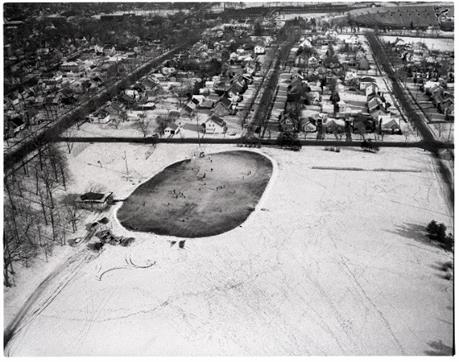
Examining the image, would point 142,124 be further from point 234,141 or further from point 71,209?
point 71,209

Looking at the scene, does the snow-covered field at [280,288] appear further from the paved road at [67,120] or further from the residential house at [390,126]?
the paved road at [67,120]

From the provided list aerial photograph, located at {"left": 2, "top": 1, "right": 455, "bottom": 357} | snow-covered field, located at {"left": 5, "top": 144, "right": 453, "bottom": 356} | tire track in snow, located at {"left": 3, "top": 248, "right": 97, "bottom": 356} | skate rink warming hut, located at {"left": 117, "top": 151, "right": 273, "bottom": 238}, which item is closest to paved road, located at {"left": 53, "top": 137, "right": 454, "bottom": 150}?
aerial photograph, located at {"left": 2, "top": 1, "right": 455, "bottom": 357}

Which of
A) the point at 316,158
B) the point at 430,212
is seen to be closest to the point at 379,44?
the point at 316,158

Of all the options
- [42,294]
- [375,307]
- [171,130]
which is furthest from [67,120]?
[375,307]

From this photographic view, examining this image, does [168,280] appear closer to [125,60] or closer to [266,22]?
[125,60]

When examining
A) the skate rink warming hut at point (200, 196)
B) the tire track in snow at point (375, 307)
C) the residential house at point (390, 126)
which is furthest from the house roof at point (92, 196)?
the residential house at point (390, 126)

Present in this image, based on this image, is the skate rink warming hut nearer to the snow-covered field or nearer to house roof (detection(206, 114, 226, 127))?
the snow-covered field
